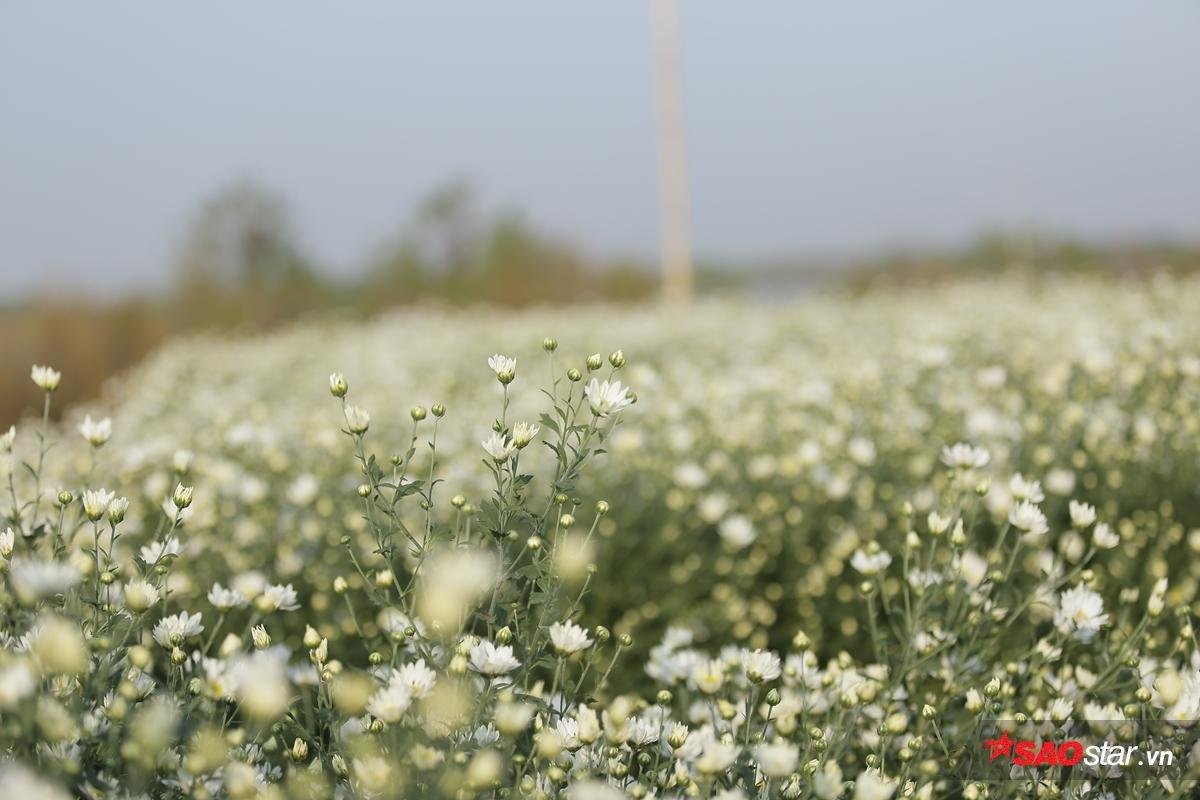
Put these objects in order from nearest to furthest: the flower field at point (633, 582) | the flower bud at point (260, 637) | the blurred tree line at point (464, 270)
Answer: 1. the flower field at point (633, 582)
2. the flower bud at point (260, 637)
3. the blurred tree line at point (464, 270)

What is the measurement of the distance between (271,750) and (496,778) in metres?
0.55

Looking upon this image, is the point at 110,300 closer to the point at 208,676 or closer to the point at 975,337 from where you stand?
the point at 975,337

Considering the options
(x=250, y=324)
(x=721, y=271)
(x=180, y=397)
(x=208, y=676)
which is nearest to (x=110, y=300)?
(x=180, y=397)

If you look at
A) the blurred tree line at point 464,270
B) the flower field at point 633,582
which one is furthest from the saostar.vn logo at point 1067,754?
the blurred tree line at point 464,270

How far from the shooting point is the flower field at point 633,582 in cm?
116

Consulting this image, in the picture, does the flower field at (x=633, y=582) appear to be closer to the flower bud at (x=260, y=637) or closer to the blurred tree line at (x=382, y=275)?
the flower bud at (x=260, y=637)

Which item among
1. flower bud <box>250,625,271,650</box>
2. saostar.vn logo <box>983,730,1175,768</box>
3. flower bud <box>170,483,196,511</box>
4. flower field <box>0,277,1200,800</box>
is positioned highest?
flower bud <box>170,483,196,511</box>

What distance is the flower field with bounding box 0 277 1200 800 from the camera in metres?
1.16

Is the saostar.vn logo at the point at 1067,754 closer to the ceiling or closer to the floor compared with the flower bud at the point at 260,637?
closer to the floor

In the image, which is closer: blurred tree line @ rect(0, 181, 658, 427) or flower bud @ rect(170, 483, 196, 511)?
flower bud @ rect(170, 483, 196, 511)

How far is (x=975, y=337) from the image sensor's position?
628 centimetres

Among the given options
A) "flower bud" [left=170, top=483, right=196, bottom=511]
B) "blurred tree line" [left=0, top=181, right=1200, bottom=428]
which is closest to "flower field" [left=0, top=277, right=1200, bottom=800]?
"flower bud" [left=170, top=483, right=196, bottom=511]

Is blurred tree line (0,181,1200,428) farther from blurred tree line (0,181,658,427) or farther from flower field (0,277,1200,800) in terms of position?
flower field (0,277,1200,800)

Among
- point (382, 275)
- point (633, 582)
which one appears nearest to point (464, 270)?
point (382, 275)
